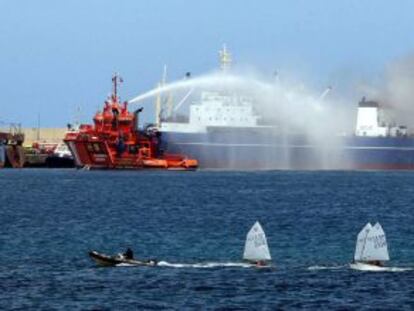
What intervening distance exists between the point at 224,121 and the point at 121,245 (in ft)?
360

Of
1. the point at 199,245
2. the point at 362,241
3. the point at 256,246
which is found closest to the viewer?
the point at 362,241

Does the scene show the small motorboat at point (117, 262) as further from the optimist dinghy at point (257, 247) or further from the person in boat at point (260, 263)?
the person in boat at point (260, 263)

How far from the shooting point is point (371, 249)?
2174 inches

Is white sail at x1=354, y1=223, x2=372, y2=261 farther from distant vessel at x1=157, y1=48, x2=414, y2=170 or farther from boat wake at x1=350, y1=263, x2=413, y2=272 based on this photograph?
distant vessel at x1=157, y1=48, x2=414, y2=170

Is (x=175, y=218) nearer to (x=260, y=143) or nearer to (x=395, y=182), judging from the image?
(x=395, y=182)

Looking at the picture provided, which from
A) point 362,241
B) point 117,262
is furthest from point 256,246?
point 117,262

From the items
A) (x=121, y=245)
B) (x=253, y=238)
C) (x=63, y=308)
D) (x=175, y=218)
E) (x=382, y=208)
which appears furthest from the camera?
(x=382, y=208)

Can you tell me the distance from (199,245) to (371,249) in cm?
1556

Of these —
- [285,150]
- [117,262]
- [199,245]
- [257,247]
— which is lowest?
[199,245]

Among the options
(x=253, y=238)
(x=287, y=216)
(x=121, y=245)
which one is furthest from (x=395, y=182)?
(x=253, y=238)

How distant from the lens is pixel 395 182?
15425cm

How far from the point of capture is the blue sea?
158 feet

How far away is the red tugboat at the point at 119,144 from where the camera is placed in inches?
6742

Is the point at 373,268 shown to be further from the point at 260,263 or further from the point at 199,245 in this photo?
the point at 199,245
